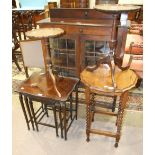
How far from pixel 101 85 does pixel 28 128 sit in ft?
3.19

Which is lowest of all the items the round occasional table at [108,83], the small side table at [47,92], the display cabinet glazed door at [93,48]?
the small side table at [47,92]

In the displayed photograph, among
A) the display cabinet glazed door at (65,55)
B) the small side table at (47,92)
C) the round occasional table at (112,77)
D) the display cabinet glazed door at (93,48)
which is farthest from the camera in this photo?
the display cabinet glazed door at (65,55)

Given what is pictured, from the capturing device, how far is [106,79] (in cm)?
155

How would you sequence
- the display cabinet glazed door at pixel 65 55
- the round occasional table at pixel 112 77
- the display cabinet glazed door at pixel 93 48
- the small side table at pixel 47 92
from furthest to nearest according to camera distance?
the display cabinet glazed door at pixel 65 55 < the display cabinet glazed door at pixel 93 48 < the small side table at pixel 47 92 < the round occasional table at pixel 112 77

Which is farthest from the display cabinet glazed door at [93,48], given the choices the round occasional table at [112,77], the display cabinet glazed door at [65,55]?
the round occasional table at [112,77]

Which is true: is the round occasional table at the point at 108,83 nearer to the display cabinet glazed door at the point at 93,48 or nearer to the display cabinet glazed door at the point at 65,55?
the display cabinet glazed door at the point at 93,48

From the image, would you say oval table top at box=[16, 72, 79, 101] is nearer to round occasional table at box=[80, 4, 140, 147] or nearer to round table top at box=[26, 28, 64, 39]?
round occasional table at box=[80, 4, 140, 147]

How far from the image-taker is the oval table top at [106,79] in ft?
4.77

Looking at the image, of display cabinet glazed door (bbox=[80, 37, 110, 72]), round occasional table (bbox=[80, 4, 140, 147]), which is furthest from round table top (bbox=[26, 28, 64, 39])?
display cabinet glazed door (bbox=[80, 37, 110, 72])

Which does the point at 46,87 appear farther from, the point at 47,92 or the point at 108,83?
the point at 108,83

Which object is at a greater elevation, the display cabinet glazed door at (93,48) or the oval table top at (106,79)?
the display cabinet glazed door at (93,48)

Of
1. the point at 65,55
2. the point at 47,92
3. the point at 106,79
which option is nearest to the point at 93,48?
the point at 65,55
